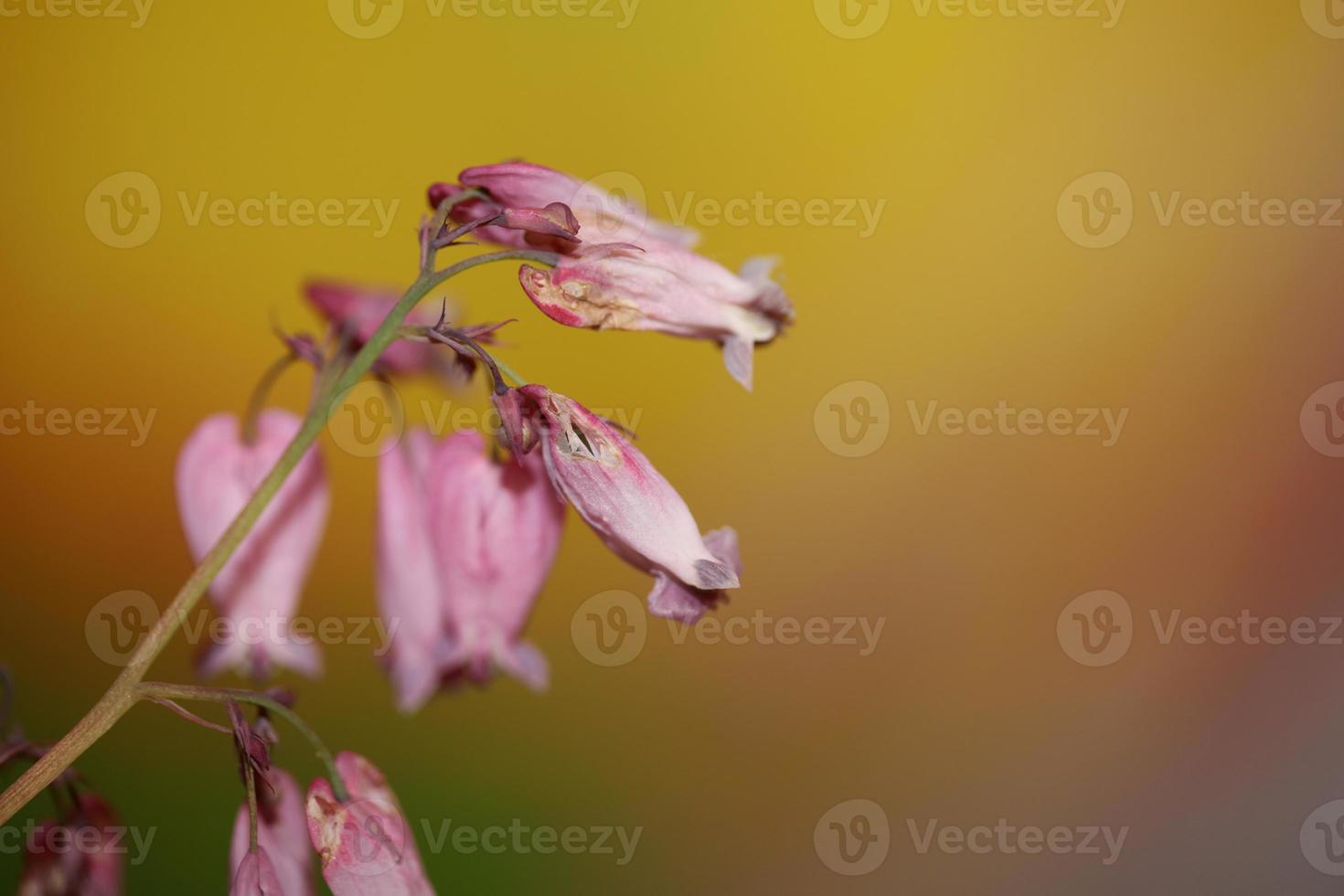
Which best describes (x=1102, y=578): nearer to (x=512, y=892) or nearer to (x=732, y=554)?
(x=512, y=892)

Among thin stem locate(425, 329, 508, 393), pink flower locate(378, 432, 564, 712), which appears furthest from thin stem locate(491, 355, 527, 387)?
pink flower locate(378, 432, 564, 712)

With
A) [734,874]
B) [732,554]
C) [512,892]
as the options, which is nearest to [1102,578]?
[734,874]

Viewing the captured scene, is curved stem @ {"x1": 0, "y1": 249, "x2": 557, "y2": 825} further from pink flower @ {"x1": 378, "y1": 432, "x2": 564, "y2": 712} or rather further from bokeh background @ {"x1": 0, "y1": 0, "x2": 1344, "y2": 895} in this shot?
bokeh background @ {"x1": 0, "y1": 0, "x2": 1344, "y2": 895}

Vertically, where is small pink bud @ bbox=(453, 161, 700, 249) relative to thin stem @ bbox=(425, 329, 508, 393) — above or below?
above

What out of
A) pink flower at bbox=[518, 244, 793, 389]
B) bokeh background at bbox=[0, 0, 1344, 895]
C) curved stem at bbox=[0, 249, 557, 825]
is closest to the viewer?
curved stem at bbox=[0, 249, 557, 825]

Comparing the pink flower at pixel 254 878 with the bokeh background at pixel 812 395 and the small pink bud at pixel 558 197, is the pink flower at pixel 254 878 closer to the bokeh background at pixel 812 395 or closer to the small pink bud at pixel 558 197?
the small pink bud at pixel 558 197

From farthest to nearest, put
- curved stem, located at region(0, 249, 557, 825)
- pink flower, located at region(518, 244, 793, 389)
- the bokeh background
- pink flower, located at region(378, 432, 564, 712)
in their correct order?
the bokeh background
pink flower, located at region(378, 432, 564, 712)
pink flower, located at region(518, 244, 793, 389)
curved stem, located at region(0, 249, 557, 825)

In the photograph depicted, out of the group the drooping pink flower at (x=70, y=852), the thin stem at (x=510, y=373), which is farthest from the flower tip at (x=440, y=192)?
the drooping pink flower at (x=70, y=852)
